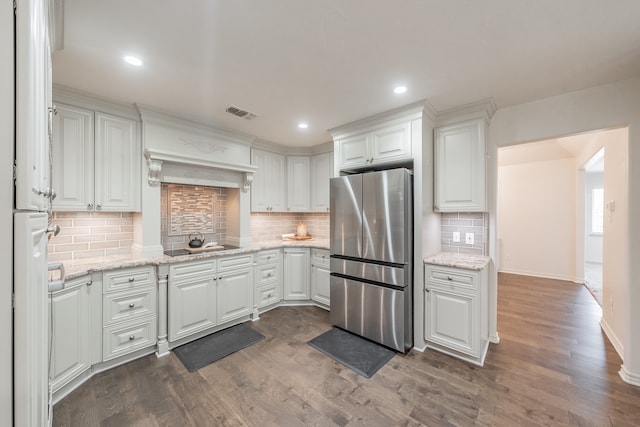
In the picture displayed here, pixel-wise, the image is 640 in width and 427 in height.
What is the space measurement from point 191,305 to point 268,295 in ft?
3.56

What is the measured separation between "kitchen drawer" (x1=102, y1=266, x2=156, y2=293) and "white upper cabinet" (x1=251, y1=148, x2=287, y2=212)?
5.34 ft

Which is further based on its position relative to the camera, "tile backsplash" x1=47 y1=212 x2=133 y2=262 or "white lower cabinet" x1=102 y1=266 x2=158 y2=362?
"tile backsplash" x1=47 y1=212 x2=133 y2=262

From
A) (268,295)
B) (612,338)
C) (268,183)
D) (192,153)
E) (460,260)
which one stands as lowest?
(612,338)

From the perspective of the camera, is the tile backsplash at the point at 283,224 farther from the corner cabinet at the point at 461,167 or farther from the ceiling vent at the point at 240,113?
the corner cabinet at the point at 461,167

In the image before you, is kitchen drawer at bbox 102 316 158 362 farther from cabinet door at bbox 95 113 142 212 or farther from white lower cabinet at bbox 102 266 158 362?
cabinet door at bbox 95 113 142 212

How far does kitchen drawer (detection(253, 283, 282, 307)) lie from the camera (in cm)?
340

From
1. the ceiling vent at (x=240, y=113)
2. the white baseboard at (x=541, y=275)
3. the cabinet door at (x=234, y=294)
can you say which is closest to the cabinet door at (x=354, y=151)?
the ceiling vent at (x=240, y=113)

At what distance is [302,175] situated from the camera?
431cm

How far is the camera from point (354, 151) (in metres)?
3.14

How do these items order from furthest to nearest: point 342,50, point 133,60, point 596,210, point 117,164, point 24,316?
point 596,210, point 117,164, point 133,60, point 342,50, point 24,316

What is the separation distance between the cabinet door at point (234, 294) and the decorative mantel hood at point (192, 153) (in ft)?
3.82

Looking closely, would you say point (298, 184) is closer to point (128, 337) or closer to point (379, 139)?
point (379, 139)

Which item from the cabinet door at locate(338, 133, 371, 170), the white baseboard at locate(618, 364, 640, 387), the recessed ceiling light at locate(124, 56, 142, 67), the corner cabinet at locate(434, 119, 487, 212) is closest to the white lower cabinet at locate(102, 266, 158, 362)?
the recessed ceiling light at locate(124, 56, 142, 67)

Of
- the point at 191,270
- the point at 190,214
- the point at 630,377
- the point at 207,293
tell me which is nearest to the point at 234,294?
the point at 207,293
